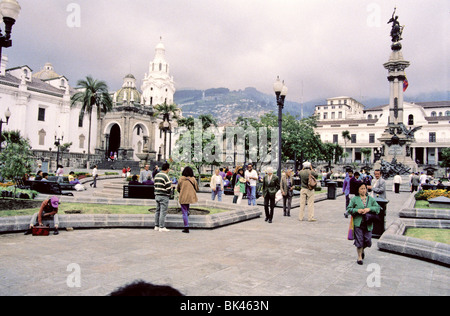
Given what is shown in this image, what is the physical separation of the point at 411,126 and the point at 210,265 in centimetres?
7458

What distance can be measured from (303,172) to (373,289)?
593cm

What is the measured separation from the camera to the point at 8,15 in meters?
6.25

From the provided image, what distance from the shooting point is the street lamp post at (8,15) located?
617 centimetres

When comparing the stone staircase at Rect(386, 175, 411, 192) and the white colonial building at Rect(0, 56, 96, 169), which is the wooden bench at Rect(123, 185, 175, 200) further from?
the white colonial building at Rect(0, 56, 96, 169)

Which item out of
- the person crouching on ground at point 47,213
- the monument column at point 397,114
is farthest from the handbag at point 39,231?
the monument column at point 397,114

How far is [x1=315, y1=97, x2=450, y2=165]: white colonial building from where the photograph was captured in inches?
2630

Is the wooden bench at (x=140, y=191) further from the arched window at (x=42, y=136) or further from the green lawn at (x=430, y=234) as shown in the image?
the arched window at (x=42, y=136)

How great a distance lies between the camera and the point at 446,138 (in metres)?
65.9

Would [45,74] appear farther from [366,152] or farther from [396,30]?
[366,152]

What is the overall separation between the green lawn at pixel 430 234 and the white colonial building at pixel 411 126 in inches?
2528

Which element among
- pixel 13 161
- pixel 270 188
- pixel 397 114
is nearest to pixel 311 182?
pixel 270 188

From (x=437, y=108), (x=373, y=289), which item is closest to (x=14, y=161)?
(x=373, y=289)

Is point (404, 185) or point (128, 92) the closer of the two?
point (404, 185)
